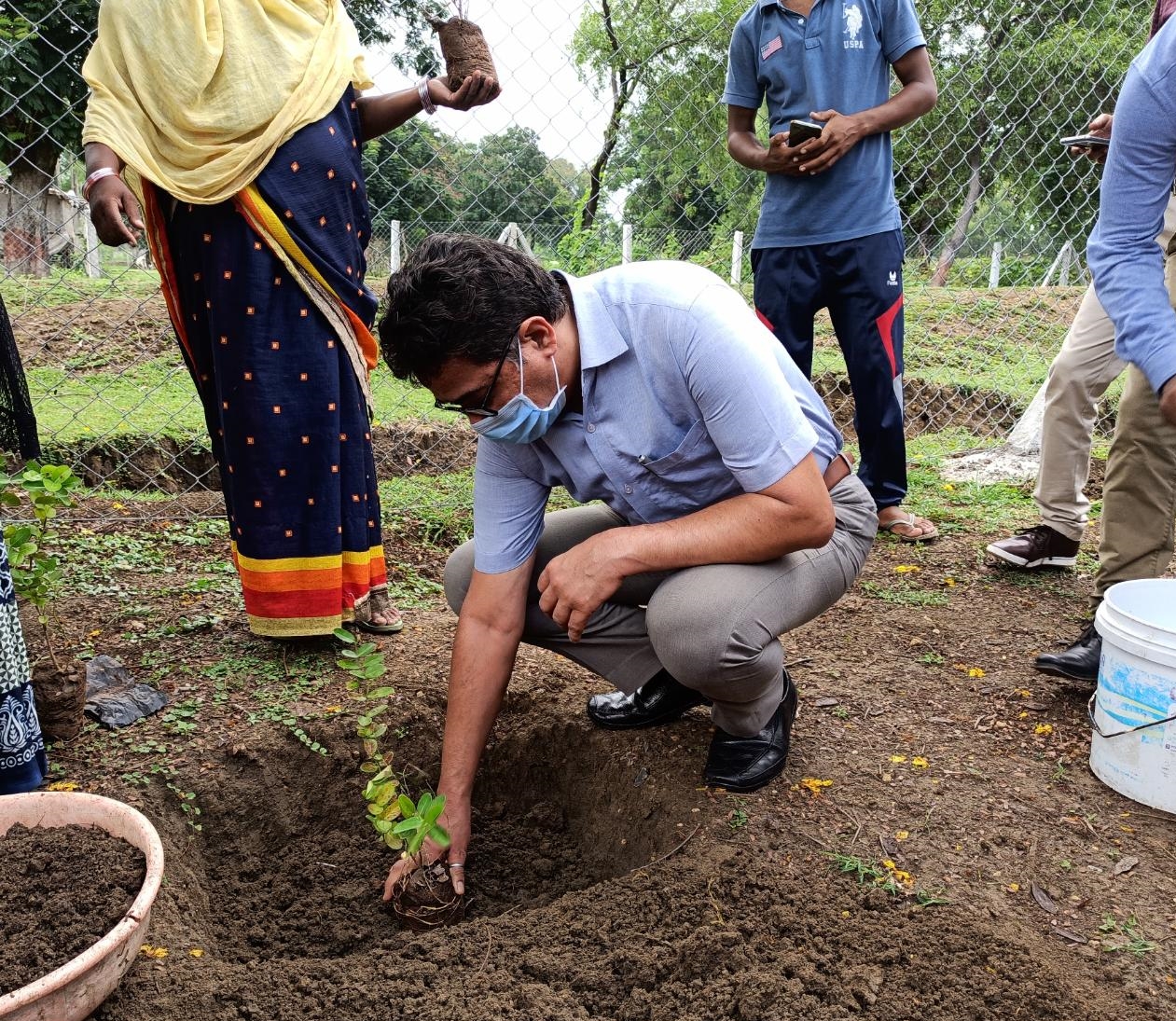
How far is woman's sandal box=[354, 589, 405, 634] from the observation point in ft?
9.25

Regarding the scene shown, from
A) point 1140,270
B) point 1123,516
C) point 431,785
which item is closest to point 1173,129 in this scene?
point 1140,270

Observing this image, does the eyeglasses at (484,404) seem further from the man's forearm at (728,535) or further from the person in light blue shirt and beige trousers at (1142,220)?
the person in light blue shirt and beige trousers at (1142,220)

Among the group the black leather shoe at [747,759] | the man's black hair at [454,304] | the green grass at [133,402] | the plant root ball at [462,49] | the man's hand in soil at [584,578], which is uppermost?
the plant root ball at [462,49]

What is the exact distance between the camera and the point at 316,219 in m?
2.46

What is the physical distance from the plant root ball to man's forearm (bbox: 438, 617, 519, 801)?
152 cm

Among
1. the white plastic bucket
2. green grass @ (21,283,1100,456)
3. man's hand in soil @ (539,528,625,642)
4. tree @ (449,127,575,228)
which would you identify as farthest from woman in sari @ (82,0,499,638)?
the white plastic bucket

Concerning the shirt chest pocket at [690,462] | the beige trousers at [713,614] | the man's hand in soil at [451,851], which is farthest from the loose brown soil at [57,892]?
the shirt chest pocket at [690,462]

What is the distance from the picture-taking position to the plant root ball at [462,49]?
8.64 ft

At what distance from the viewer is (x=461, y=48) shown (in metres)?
2.63

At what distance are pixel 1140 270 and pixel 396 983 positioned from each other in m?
1.93

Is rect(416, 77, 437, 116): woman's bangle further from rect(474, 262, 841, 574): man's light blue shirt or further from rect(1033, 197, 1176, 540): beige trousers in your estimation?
rect(1033, 197, 1176, 540): beige trousers

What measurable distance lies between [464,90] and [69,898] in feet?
6.82

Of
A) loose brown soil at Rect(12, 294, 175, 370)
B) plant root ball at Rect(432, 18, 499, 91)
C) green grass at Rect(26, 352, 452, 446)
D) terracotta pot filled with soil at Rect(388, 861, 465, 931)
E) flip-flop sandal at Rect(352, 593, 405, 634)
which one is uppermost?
plant root ball at Rect(432, 18, 499, 91)

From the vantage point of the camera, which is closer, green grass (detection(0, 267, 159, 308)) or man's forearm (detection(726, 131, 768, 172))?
man's forearm (detection(726, 131, 768, 172))
